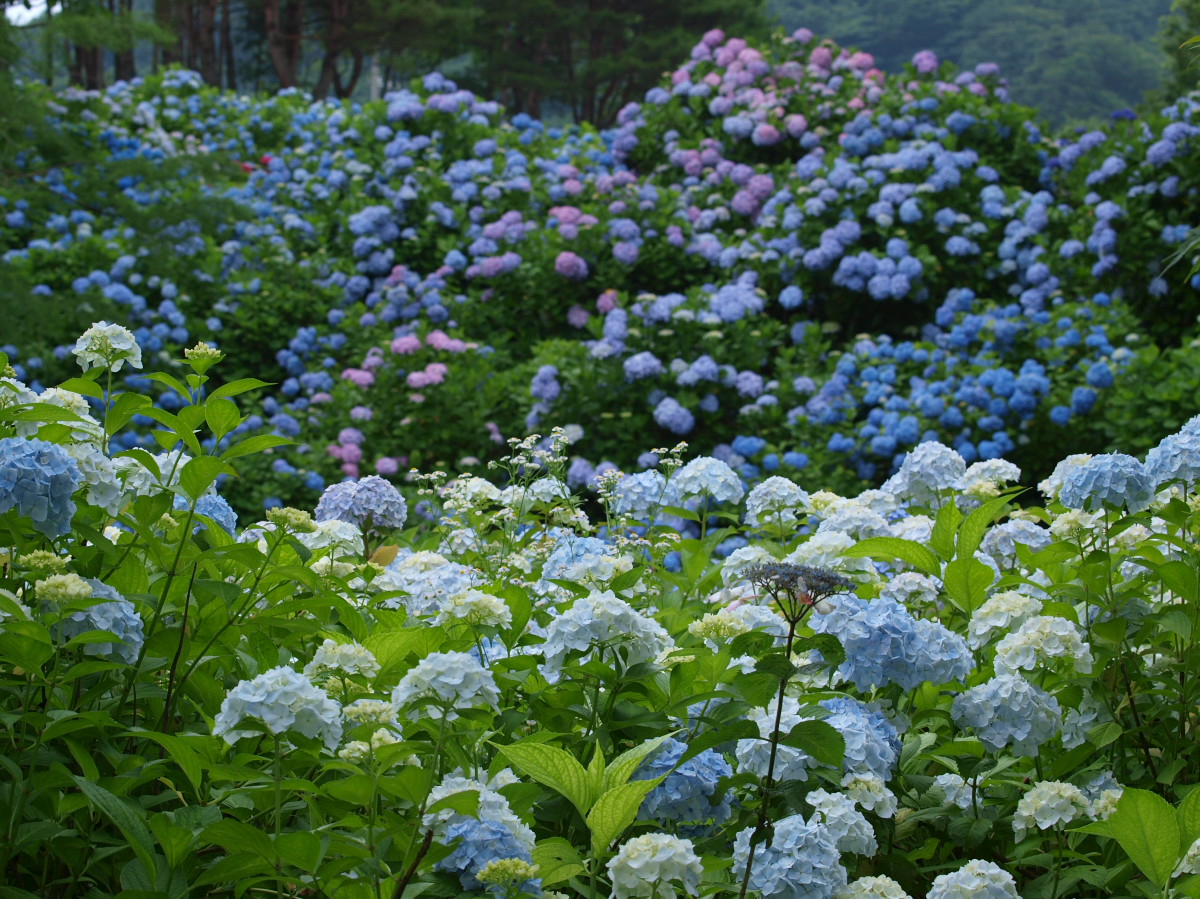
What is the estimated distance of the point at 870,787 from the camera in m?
1.49

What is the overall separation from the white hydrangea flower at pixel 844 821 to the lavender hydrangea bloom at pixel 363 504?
4.46 feet

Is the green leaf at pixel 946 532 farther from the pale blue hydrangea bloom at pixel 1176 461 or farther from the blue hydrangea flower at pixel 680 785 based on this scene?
the blue hydrangea flower at pixel 680 785

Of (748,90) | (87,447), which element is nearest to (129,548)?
(87,447)

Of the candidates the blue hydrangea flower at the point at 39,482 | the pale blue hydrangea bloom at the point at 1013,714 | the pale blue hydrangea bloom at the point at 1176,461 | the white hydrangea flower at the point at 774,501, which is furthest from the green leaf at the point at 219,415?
the pale blue hydrangea bloom at the point at 1176,461

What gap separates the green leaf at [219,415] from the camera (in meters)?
1.59

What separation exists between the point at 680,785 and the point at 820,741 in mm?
186

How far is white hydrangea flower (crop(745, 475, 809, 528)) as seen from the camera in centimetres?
253

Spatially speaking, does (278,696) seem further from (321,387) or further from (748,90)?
(748,90)

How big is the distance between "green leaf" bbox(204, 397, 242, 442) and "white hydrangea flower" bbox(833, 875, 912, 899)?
1.02 metres

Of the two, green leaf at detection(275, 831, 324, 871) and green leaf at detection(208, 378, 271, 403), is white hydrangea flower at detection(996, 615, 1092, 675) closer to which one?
green leaf at detection(275, 831, 324, 871)

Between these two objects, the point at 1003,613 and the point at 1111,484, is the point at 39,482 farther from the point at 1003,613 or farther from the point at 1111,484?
the point at 1111,484

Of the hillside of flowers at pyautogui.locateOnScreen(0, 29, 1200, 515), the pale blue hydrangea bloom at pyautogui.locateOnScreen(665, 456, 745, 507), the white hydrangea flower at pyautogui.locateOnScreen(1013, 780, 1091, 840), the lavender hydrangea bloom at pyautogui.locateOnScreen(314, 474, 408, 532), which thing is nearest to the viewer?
the white hydrangea flower at pyautogui.locateOnScreen(1013, 780, 1091, 840)

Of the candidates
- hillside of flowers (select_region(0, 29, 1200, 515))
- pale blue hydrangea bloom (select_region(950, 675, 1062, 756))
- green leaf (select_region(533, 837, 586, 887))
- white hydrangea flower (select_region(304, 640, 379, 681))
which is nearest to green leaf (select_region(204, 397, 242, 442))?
white hydrangea flower (select_region(304, 640, 379, 681))

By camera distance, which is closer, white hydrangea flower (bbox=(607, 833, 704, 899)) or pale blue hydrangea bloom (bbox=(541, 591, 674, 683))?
white hydrangea flower (bbox=(607, 833, 704, 899))
